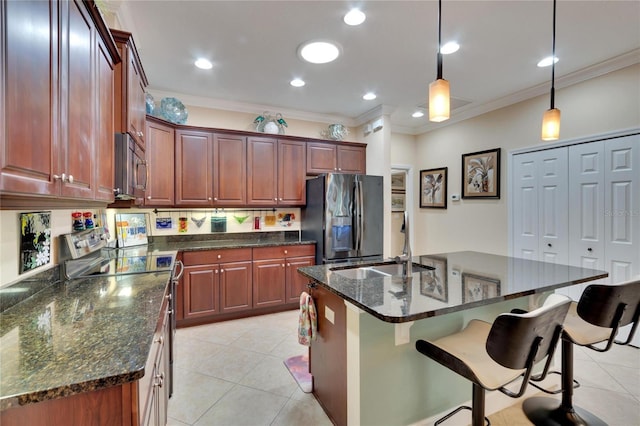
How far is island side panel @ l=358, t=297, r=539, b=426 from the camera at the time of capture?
155 centimetres

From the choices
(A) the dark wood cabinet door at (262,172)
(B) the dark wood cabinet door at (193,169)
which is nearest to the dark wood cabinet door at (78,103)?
(B) the dark wood cabinet door at (193,169)

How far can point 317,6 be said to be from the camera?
209cm

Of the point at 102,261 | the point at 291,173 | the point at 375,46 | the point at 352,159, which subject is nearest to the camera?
the point at 102,261

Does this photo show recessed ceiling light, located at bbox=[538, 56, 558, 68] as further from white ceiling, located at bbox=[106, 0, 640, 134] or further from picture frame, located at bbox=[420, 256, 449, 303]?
picture frame, located at bbox=[420, 256, 449, 303]

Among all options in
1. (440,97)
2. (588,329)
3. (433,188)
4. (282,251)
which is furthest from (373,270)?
(433,188)

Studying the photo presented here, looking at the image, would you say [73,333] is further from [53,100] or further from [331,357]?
[331,357]

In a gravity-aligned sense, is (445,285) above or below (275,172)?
below

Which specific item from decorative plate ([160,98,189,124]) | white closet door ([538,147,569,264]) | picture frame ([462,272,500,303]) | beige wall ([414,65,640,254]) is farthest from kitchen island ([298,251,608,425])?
decorative plate ([160,98,189,124])

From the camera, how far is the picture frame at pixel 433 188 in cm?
472

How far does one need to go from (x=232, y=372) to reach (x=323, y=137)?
129 inches

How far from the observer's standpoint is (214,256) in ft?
11.0

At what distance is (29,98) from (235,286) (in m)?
2.80

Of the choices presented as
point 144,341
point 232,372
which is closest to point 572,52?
point 144,341

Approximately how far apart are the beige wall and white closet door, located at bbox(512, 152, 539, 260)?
0.13 m
